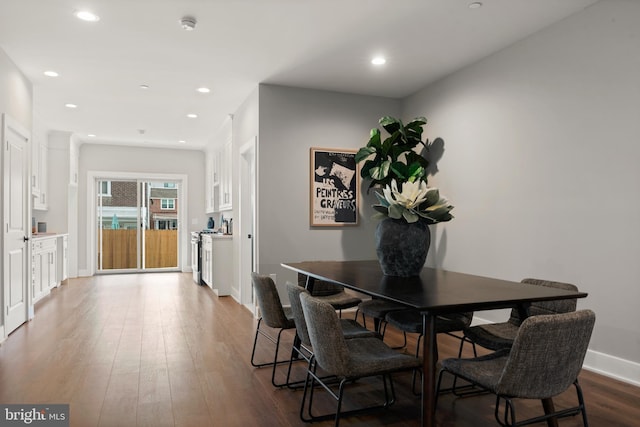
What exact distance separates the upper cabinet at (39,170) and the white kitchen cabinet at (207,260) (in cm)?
267

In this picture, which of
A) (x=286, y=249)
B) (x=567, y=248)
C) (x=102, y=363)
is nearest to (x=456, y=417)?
(x=567, y=248)

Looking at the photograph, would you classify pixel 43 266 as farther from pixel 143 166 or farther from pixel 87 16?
pixel 87 16

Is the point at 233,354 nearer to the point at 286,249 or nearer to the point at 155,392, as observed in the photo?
the point at 155,392

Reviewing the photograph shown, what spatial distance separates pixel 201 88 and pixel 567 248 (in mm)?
4157

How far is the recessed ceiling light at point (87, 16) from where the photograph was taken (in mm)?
3299

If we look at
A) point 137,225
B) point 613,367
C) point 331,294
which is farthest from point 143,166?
point 613,367

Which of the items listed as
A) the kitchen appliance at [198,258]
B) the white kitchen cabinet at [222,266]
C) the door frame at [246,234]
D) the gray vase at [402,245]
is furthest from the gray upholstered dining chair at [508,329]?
the kitchen appliance at [198,258]

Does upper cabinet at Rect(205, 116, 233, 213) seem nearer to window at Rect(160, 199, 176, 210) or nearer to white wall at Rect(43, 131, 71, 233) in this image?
window at Rect(160, 199, 176, 210)

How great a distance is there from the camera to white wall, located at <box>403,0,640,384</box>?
304 cm

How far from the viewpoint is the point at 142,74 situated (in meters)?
4.66

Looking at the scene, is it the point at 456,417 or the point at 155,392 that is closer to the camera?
the point at 456,417

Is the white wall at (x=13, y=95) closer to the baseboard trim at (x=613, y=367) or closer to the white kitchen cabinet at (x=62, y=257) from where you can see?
the white kitchen cabinet at (x=62, y=257)

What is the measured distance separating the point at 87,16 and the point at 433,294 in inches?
129

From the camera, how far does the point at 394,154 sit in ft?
16.0
